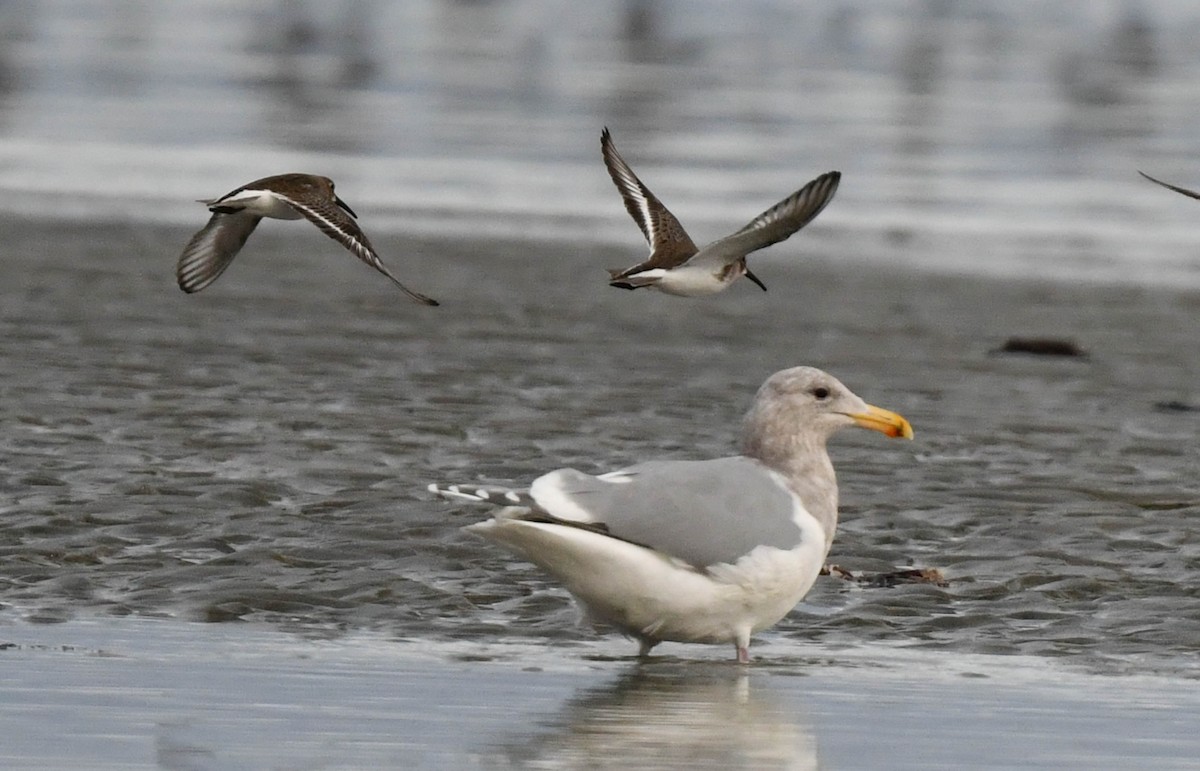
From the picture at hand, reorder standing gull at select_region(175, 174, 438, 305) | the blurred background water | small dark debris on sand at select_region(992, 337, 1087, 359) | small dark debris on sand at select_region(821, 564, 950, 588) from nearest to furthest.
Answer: the blurred background water, small dark debris on sand at select_region(821, 564, 950, 588), standing gull at select_region(175, 174, 438, 305), small dark debris on sand at select_region(992, 337, 1087, 359)

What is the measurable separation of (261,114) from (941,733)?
20478 millimetres

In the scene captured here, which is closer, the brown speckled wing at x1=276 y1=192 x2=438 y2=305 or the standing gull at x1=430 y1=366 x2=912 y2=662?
the standing gull at x1=430 y1=366 x2=912 y2=662

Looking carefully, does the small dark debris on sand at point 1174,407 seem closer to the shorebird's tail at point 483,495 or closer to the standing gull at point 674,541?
the standing gull at point 674,541

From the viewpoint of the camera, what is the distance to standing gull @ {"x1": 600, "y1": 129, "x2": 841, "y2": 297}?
999 centimetres

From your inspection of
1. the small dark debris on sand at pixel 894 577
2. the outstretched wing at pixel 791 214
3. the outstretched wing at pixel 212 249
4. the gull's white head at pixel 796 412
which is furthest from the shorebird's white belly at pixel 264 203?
the small dark debris on sand at pixel 894 577

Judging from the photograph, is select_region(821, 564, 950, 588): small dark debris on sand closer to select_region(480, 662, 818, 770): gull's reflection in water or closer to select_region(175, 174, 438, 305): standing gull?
select_region(480, 662, 818, 770): gull's reflection in water

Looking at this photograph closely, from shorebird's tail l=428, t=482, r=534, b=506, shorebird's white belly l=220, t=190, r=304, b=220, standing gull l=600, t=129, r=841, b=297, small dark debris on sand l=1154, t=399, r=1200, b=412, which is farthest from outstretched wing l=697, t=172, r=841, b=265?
small dark debris on sand l=1154, t=399, r=1200, b=412

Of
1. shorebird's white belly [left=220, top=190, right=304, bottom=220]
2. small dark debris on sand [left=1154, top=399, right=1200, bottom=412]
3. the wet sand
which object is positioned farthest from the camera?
small dark debris on sand [left=1154, top=399, right=1200, bottom=412]

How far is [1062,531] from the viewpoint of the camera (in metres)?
11.0

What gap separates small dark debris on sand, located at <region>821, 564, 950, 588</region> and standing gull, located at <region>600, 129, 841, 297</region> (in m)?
1.34

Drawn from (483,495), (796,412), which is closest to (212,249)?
(796,412)

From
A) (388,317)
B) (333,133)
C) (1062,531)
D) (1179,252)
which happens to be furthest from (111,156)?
(1062,531)

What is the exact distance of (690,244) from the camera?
11664 millimetres

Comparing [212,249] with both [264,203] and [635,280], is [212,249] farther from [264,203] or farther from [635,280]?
[635,280]
